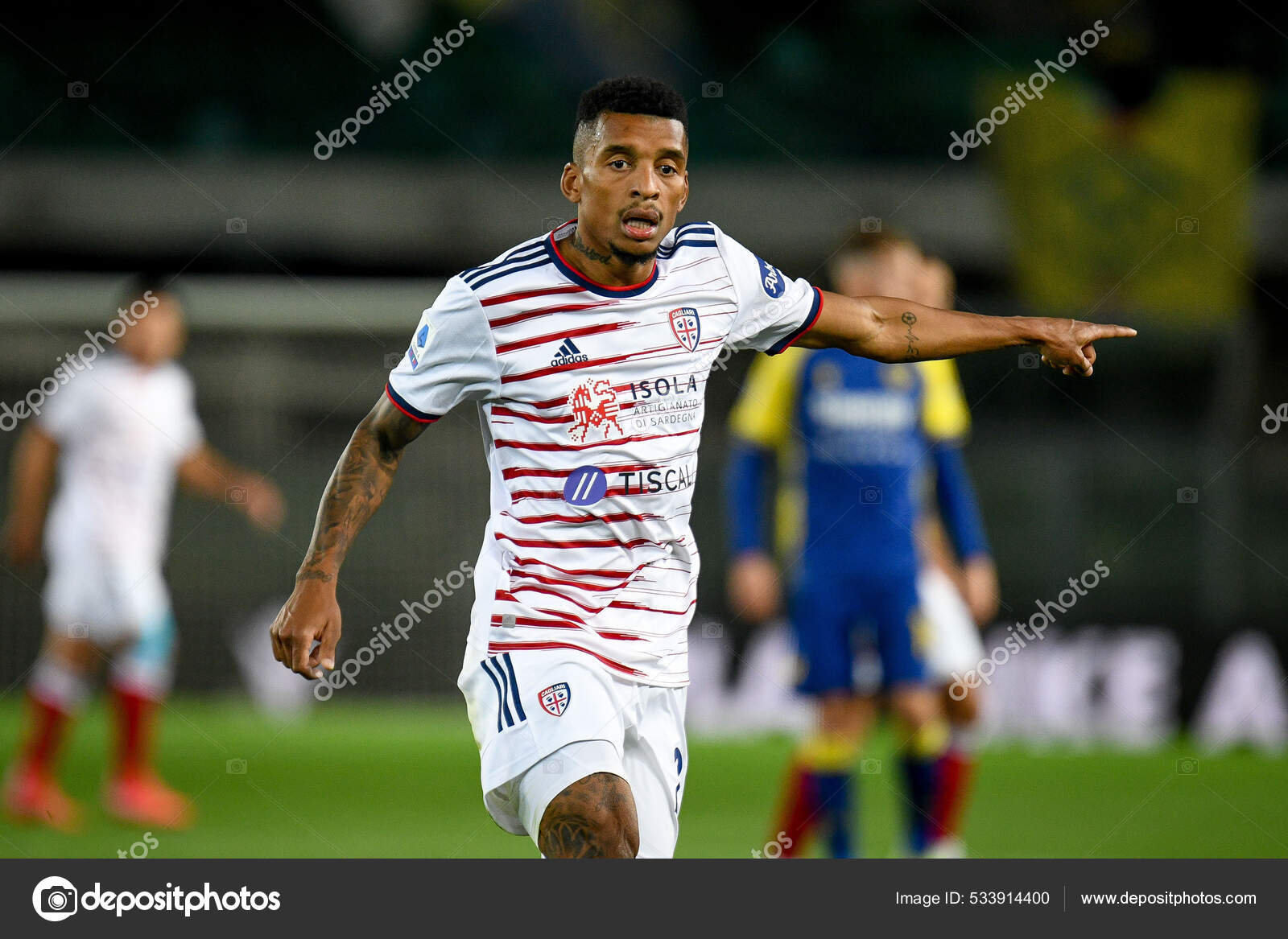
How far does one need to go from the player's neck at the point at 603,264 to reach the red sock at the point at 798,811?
266 centimetres

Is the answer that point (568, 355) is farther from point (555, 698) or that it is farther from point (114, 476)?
point (114, 476)

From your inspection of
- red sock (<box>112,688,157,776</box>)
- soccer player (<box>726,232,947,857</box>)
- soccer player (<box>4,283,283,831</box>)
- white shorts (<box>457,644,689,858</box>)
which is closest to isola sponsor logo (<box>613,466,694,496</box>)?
white shorts (<box>457,644,689,858</box>)

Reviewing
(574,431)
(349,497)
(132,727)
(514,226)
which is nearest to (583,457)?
(574,431)

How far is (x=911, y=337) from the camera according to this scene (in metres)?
3.80

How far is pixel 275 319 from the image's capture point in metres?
10.9

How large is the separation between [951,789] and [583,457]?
2.85 meters

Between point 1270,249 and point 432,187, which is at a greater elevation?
point 432,187

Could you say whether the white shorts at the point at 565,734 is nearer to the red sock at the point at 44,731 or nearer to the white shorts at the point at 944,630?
the white shorts at the point at 944,630

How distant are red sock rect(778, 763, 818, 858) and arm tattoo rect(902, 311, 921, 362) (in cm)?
228

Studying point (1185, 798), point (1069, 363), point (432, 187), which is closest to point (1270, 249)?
point (432, 187)

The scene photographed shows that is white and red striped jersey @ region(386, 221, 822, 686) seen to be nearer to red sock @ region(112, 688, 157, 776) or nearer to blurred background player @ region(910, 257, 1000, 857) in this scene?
blurred background player @ region(910, 257, 1000, 857)
